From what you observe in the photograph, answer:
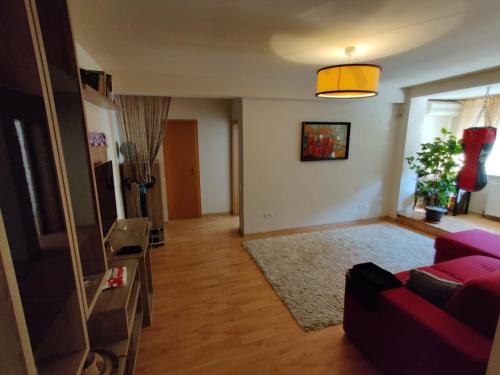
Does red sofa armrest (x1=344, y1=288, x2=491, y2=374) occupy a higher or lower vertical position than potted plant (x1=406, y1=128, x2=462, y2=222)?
lower

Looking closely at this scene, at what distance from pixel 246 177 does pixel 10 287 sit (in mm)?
3601

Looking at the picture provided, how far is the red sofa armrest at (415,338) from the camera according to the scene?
4.18 feet

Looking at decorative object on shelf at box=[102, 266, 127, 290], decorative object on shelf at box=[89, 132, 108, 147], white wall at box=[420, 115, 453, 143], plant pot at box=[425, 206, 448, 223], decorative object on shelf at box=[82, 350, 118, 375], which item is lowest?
plant pot at box=[425, 206, 448, 223]

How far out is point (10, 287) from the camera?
21.8 inches

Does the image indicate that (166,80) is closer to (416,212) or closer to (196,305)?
(196,305)

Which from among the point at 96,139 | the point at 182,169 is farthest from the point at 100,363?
the point at 182,169

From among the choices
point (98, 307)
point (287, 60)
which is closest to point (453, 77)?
point (287, 60)

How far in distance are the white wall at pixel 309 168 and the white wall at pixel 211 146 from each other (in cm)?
131

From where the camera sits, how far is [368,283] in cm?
181

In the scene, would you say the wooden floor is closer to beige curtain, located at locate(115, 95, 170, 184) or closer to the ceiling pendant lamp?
beige curtain, located at locate(115, 95, 170, 184)

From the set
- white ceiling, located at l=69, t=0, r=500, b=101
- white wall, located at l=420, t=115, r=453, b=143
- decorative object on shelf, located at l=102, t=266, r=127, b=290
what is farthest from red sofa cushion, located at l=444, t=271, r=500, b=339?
white wall, located at l=420, t=115, r=453, b=143

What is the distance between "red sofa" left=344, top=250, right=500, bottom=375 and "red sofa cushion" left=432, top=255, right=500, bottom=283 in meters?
0.72

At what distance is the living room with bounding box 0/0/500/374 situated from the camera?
2.69 ft

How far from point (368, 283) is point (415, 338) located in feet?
1.32
